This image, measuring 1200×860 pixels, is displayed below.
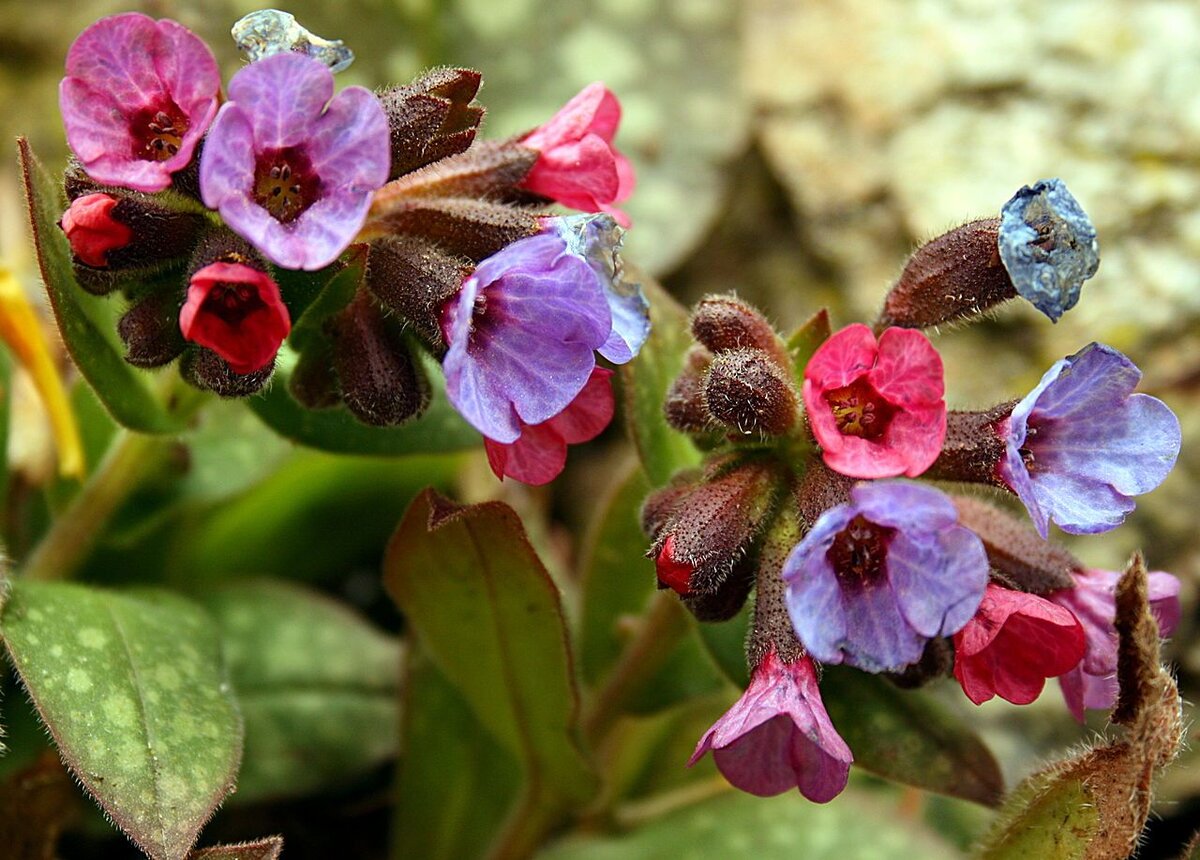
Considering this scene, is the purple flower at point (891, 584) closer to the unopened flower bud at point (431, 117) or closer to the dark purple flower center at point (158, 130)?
the unopened flower bud at point (431, 117)

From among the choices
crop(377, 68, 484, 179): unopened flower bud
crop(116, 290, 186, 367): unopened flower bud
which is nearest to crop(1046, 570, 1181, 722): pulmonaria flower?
crop(377, 68, 484, 179): unopened flower bud

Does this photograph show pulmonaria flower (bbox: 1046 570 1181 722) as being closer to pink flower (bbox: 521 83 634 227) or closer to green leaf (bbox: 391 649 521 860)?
pink flower (bbox: 521 83 634 227)

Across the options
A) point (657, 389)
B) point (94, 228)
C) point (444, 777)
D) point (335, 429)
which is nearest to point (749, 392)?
point (657, 389)

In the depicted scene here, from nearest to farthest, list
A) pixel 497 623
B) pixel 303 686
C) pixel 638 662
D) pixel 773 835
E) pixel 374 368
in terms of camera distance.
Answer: pixel 374 368 < pixel 497 623 < pixel 638 662 < pixel 773 835 < pixel 303 686

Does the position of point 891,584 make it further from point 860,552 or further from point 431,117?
point 431,117

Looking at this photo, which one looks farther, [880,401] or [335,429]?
[335,429]

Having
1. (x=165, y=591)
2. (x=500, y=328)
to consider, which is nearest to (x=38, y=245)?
(x=500, y=328)
